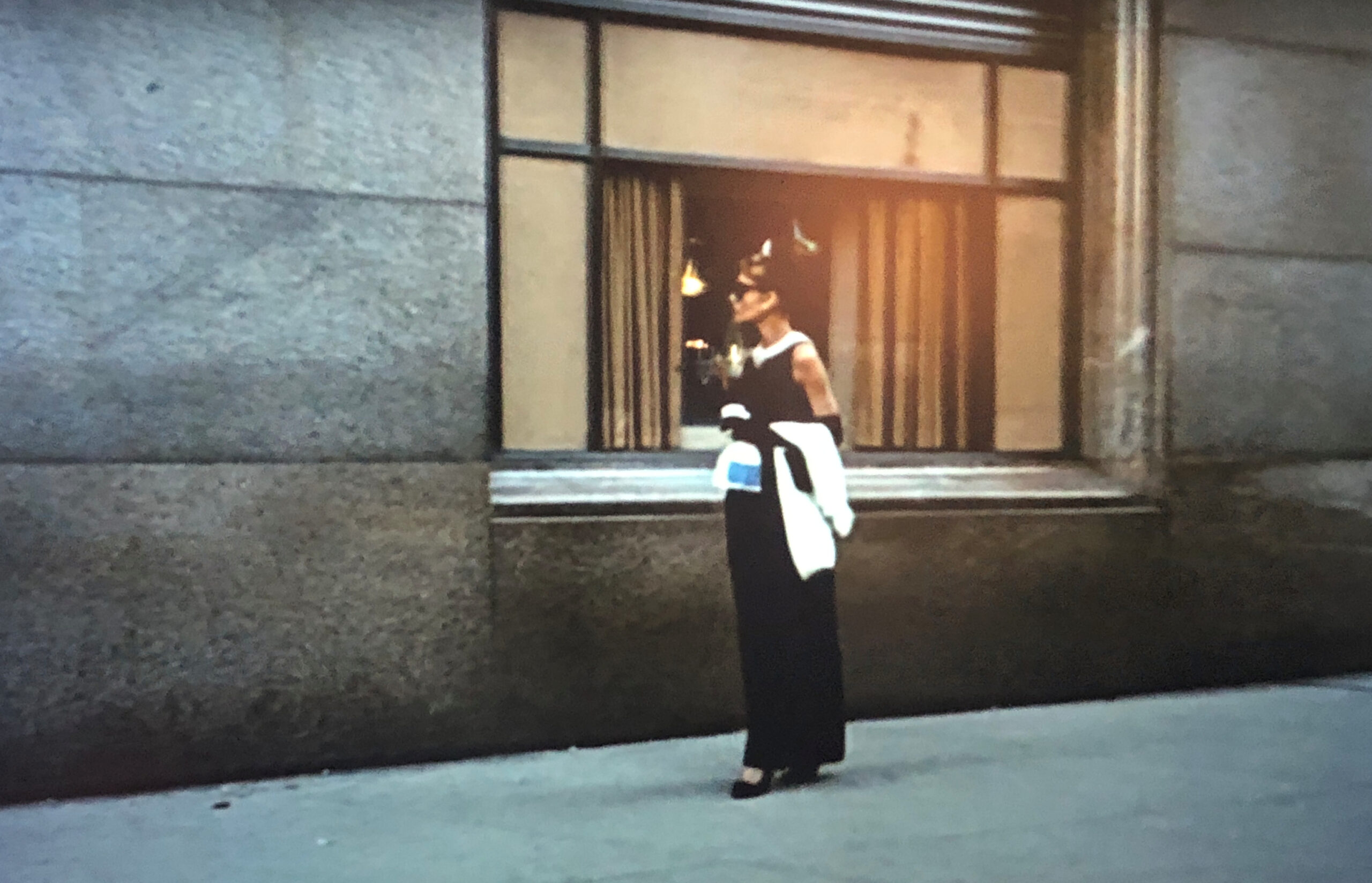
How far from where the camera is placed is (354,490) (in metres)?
5.53

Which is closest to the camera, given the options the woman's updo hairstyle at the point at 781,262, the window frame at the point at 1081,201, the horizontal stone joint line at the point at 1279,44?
the woman's updo hairstyle at the point at 781,262

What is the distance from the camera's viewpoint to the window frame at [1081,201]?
6289 millimetres

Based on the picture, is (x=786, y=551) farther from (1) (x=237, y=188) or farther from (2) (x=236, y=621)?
(1) (x=237, y=188)

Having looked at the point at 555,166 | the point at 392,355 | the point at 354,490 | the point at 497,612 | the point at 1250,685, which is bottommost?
the point at 1250,685

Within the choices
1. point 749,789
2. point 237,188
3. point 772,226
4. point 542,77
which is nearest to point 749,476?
point 749,789

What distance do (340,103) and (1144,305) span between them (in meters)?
4.26

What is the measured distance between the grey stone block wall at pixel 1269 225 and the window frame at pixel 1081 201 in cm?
15

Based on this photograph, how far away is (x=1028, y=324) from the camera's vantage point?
23.4 feet

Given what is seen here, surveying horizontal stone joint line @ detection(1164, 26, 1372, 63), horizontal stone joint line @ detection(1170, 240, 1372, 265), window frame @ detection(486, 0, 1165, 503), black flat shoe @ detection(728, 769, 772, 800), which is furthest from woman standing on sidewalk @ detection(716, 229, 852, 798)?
horizontal stone joint line @ detection(1164, 26, 1372, 63)

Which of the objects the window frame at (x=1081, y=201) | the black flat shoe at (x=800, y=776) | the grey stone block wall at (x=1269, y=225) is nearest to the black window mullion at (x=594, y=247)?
the window frame at (x=1081, y=201)

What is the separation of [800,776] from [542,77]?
11.3ft

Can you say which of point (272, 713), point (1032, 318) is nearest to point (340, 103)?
point (272, 713)

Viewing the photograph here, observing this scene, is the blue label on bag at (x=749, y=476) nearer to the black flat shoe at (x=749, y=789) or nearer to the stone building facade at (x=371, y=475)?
the stone building facade at (x=371, y=475)

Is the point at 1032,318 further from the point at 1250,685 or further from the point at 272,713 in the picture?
the point at 272,713
